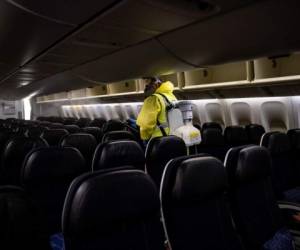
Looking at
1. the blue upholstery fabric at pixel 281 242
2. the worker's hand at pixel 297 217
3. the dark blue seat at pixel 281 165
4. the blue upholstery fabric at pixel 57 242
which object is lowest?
the blue upholstery fabric at pixel 281 242

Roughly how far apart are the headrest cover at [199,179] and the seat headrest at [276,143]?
193 centimetres

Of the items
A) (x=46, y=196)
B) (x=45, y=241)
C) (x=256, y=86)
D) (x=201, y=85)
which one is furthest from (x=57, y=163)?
(x=201, y=85)

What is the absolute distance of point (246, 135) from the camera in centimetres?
596

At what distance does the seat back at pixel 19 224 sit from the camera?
1.32m

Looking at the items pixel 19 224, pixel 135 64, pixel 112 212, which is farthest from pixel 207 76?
pixel 19 224

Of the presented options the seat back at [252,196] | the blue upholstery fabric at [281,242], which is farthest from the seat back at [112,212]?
the blue upholstery fabric at [281,242]

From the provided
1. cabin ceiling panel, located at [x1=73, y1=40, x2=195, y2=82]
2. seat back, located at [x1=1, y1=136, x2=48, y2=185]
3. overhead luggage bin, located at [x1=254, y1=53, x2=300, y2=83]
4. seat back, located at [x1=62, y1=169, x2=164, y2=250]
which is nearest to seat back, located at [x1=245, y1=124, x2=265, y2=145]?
overhead luggage bin, located at [x1=254, y1=53, x2=300, y2=83]

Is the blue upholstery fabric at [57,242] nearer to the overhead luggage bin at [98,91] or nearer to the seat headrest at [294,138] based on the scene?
the seat headrest at [294,138]

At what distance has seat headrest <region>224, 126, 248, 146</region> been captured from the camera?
5.85 m

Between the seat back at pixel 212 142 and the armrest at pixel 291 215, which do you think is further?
the seat back at pixel 212 142

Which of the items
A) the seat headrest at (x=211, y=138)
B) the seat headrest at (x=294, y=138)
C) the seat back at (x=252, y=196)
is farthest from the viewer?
the seat headrest at (x=211, y=138)

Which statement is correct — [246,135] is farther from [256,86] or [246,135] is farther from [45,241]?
[45,241]

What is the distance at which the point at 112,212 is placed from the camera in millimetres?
Answer: 1620

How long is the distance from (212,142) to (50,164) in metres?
3.27
